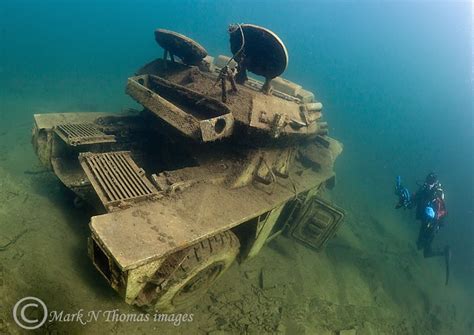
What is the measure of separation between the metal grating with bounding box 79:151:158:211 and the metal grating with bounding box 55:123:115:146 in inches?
27.7

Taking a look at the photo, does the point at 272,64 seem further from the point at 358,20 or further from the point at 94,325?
the point at 358,20

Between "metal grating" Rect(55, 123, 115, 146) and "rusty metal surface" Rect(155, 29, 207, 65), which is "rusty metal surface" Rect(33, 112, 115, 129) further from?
"rusty metal surface" Rect(155, 29, 207, 65)

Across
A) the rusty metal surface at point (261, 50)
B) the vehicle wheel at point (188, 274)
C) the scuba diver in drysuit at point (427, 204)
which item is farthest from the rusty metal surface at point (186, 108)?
the scuba diver in drysuit at point (427, 204)

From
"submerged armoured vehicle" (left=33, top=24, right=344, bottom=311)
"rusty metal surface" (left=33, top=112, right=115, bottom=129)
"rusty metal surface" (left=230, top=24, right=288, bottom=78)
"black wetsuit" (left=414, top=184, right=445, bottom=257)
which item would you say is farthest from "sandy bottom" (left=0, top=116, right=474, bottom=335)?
"rusty metal surface" (left=230, top=24, right=288, bottom=78)

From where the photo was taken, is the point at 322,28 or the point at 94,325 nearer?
the point at 94,325

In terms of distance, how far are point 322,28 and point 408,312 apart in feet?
466

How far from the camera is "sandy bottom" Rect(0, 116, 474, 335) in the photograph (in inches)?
168

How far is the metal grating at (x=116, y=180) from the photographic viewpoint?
3695 millimetres

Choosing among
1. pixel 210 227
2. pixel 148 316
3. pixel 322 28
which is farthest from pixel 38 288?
pixel 322 28

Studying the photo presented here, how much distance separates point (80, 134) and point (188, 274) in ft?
9.87

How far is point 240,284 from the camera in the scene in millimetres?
6016

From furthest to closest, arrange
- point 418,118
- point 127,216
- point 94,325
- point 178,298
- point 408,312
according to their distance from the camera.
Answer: point 418,118
point 408,312
point 178,298
point 94,325
point 127,216

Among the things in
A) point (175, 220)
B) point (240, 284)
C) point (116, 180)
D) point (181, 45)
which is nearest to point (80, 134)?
point (116, 180)

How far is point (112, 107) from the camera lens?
Result: 58.7 feet
